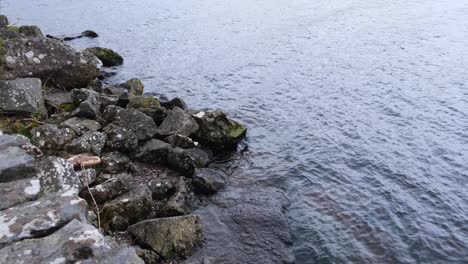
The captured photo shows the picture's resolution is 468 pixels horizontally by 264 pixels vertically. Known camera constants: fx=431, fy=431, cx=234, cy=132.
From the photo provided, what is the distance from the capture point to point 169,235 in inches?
447

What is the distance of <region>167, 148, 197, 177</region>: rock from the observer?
15.5 meters

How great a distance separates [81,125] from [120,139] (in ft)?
4.91

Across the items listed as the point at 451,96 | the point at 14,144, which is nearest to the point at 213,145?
the point at 14,144

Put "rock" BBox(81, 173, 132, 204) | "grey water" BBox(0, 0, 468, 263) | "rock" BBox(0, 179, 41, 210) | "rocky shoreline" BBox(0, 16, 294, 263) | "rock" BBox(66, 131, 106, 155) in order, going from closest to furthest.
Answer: "rocky shoreline" BBox(0, 16, 294, 263)
"rock" BBox(0, 179, 41, 210)
"rock" BBox(81, 173, 132, 204)
"grey water" BBox(0, 0, 468, 263)
"rock" BBox(66, 131, 106, 155)

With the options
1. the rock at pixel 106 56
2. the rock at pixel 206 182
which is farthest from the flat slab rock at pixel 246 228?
the rock at pixel 106 56

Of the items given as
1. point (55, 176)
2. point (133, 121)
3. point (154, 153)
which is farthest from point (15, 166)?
point (133, 121)

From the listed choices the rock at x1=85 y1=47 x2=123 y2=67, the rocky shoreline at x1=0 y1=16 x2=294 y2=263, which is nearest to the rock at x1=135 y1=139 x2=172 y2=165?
the rocky shoreline at x1=0 y1=16 x2=294 y2=263

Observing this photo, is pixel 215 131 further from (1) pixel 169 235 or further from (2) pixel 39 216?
(2) pixel 39 216

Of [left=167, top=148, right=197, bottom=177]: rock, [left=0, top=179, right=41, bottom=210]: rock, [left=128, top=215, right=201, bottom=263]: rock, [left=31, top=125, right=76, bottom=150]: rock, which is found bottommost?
[left=167, top=148, right=197, bottom=177]: rock

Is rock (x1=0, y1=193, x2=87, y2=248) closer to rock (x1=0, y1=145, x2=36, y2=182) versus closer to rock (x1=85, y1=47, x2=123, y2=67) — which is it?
rock (x1=0, y1=145, x2=36, y2=182)

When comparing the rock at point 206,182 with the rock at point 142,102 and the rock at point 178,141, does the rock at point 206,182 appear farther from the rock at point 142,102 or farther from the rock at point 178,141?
the rock at point 142,102

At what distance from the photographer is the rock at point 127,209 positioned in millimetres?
11609

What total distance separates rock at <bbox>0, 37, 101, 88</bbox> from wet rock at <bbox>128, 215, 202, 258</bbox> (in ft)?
33.3

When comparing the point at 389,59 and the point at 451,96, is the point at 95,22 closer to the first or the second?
the point at 389,59
